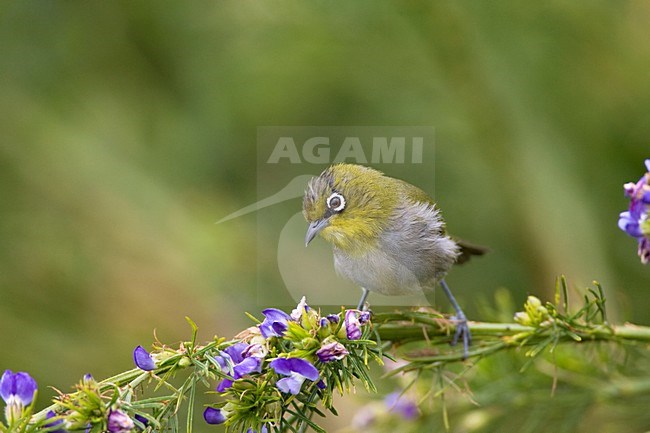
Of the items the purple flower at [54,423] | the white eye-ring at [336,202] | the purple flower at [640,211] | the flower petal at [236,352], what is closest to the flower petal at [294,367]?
the flower petal at [236,352]

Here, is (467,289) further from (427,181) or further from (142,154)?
(142,154)

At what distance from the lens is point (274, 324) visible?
1805 mm

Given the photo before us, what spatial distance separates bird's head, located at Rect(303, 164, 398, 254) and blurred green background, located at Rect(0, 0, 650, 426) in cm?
120

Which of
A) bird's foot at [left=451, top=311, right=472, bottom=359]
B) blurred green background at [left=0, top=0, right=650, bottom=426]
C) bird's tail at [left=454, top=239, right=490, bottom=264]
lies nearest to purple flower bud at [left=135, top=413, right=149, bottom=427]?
bird's foot at [left=451, top=311, right=472, bottom=359]

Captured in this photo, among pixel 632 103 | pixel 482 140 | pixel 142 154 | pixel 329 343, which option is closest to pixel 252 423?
pixel 329 343

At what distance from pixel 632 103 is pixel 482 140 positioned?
693 mm

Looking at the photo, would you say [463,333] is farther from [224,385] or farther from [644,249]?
[224,385]

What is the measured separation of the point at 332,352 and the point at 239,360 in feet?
0.67

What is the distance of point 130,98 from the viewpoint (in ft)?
15.6

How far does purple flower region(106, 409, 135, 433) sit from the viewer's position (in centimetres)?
157

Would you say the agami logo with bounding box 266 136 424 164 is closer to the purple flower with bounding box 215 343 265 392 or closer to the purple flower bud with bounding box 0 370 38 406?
the purple flower with bounding box 215 343 265 392

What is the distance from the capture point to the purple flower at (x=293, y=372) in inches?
66.2

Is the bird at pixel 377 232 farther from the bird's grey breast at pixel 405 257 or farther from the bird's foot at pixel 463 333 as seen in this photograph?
the bird's foot at pixel 463 333

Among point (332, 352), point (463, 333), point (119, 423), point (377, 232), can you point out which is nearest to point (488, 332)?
point (463, 333)
